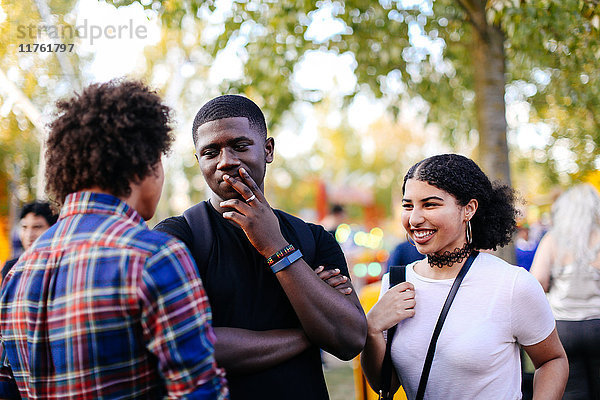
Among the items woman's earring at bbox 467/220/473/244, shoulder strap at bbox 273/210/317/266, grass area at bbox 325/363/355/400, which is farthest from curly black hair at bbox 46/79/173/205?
grass area at bbox 325/363/355/400

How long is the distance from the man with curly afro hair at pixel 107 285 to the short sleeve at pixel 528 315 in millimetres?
1432

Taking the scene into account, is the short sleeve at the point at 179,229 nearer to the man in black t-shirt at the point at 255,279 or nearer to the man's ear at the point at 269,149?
the man in black t-shirt at the point at 255,279

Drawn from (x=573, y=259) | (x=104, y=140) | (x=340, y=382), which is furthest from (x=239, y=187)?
(x=340, y=382)

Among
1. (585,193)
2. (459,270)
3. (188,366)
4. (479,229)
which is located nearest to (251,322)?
(188,366)

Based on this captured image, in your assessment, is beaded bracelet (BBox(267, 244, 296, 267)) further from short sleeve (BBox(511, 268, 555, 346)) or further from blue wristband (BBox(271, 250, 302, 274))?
A: short sleeve (BBox(511, 268, 555, 346))

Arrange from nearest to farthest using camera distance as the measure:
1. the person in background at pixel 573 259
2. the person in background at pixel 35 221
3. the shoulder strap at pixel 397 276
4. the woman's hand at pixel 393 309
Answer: the woman's hand at pixel 393 309 < the shoulder strap at pixel 397 276 < the person in background at pixel 573 259 < the person in background at pixel 35 221

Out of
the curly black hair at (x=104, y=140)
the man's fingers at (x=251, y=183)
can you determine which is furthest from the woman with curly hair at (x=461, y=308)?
the curly black hair at (x=104, y=140)

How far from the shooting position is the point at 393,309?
255 centimetres

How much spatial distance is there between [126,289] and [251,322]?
697mm

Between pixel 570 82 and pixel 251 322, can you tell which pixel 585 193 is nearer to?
pixel 570 82

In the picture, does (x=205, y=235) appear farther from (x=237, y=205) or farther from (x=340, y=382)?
(x=340, y=382)

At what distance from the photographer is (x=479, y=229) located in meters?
2.76

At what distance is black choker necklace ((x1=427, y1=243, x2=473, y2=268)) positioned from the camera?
2607mm

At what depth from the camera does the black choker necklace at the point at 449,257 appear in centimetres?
261
